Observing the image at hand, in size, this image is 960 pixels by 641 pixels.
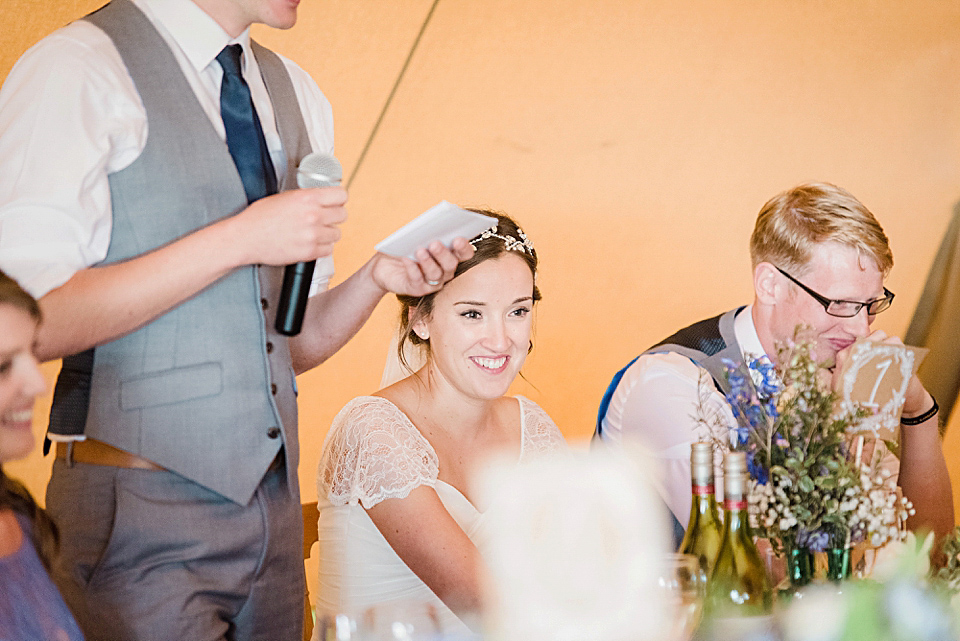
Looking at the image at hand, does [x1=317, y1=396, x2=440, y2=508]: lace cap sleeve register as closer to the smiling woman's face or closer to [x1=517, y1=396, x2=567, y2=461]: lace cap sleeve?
[x1=517, y1=396, x2=567, y2=461]: lace cap sleeve

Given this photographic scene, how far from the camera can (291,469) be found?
4.79 feet

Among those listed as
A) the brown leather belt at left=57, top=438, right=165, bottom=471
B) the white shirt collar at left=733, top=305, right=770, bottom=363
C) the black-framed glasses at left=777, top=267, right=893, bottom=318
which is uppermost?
the brown leather belt at left=57, top=438, right=165, bottom=471

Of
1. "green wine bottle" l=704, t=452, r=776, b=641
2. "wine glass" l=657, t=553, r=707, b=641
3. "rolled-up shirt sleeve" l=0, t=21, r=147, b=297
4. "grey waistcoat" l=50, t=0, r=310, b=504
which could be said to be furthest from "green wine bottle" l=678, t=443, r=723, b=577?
"rolled-up shirt sleeve" l=0, t=21, r=147, b=297

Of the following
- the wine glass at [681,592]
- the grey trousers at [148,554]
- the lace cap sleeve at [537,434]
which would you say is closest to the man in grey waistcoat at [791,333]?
the lace cap sleeve at [537,434]

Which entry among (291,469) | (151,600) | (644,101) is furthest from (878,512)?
(644,101)

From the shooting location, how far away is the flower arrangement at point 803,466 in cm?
123

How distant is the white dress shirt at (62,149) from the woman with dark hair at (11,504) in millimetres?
85

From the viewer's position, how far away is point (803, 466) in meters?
1.24

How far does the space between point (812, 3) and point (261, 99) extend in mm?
2822

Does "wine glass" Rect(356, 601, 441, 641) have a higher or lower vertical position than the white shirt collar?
higher

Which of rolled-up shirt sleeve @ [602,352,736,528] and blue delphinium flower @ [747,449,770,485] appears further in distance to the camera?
rolled-up shirt sleeve @ [602,352,736,528]

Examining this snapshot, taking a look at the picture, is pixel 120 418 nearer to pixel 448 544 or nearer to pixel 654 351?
pixel 448 544

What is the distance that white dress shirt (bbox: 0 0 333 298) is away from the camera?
3.97 ft

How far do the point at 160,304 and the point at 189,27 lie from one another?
427 millimetres
